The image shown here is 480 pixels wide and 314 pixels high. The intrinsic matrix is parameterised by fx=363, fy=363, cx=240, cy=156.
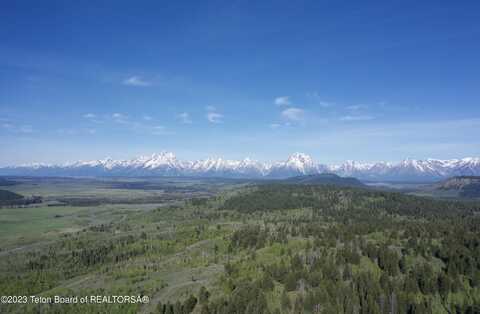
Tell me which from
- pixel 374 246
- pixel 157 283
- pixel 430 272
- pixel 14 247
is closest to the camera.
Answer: pixel 430 272

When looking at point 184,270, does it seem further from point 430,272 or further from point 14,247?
point 14,247

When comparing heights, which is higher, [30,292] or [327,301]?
[327,301]

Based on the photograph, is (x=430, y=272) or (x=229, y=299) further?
(x=430, y=272)

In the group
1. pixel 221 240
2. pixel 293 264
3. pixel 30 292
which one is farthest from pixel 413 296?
pixel 30 292

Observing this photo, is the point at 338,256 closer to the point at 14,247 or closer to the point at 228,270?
the point at 228,270

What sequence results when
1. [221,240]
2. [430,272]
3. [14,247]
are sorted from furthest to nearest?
[14,247]
[221,240]
[430,272]

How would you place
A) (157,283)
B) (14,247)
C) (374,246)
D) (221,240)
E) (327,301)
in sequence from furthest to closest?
(14,247)
(221,240)
(374,246)
(157,283)
(327,301)

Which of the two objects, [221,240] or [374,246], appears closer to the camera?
[374,246]

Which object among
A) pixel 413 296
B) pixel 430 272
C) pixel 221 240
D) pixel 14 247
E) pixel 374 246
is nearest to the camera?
pixel 413 296

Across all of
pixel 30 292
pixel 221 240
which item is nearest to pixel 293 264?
pixel 221 240
